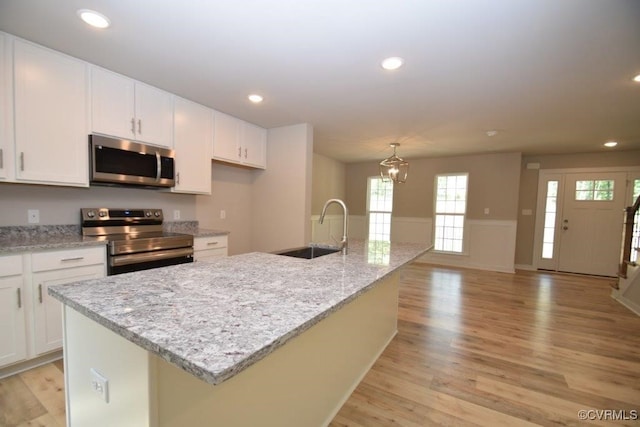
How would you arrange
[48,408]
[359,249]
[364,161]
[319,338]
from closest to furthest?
[319,338] < [48,408] < [359,249] < [364,161]

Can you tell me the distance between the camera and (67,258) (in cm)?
200

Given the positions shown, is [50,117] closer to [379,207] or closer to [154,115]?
[154,115]

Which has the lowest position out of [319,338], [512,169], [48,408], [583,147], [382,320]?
[48,408]

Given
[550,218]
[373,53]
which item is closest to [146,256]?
[373,53]

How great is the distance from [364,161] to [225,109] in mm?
4044

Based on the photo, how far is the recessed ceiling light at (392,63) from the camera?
2.01 m

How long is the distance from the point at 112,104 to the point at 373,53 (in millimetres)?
2187

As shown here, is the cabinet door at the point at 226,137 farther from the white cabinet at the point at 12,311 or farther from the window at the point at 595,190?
the window at the point at 595,190

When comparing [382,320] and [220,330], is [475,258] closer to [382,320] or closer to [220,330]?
[382,320]

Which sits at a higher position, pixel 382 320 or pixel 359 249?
pixel 359 249

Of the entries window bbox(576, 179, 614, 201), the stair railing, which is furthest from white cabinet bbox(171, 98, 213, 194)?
window bbox(576, 179, 614, 201)

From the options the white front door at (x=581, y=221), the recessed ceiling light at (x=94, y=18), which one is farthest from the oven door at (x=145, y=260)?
the white front door at (x=581, y=221)

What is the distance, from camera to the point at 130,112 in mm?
2457

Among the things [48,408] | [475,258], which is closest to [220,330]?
[48,408]
